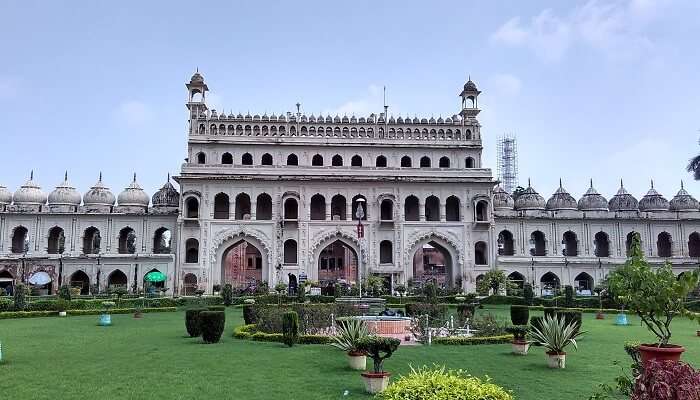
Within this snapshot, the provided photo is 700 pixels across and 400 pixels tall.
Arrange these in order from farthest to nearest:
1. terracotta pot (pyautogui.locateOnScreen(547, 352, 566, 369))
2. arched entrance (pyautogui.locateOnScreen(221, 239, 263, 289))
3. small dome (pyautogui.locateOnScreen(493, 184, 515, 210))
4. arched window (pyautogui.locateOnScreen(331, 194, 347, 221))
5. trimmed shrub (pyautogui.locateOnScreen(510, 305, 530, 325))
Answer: arched entrance (pyautogui.locateOnScreen(221, 239, 263, 289))
small dome (pyautogui.locateOnScreen(493, 184, 515, 210))
arched window (pyautogui.locateOnScreen(331, 194, 347, 221))
trimmed shrub (pyautogui.locateOnScreen(510, 305, 530, 325))
terracotta pot (pyautogui.locateOnScreen(547, 352, 566, 369))

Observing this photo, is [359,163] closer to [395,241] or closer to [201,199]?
[395,241]

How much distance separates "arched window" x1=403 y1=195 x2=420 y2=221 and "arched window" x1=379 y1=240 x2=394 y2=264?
2812mm

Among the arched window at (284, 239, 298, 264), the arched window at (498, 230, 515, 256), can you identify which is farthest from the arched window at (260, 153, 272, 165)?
the arched window at (498, 230, 515, 256)

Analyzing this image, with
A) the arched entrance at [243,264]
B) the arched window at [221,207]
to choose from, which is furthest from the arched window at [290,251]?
the arched entrance at [243,264]

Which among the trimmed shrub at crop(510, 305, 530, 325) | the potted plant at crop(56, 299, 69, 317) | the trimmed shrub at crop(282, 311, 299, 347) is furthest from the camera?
the potted plant at crop(56, 299, 69, 317)

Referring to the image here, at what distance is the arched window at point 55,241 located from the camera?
43781 millimetres

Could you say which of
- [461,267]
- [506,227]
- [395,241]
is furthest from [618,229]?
[395,241]

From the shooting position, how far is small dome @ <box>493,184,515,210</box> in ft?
156

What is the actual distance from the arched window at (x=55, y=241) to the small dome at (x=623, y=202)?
4259cm

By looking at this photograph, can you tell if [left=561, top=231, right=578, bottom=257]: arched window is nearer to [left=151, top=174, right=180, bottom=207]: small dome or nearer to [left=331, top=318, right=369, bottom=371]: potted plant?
[left=151, top=174, right=180, bottom=207]: small dome

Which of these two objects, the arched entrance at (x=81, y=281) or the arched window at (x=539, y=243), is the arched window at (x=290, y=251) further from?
the arched window at (x=539, y=243)

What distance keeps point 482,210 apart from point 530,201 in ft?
22.2

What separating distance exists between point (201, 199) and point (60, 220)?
10875 mm

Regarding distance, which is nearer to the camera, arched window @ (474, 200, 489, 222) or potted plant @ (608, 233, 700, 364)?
potted plant @ (608, 233, 700, 364)
